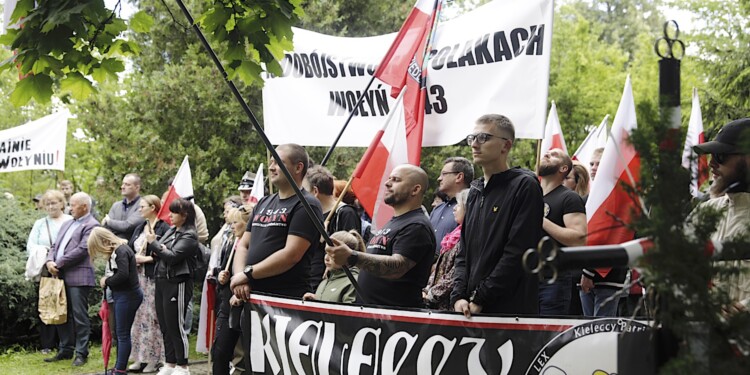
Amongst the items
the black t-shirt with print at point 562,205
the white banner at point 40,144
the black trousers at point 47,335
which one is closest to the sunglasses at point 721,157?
the black t-shirt with print at point 562,205

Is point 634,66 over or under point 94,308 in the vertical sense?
over

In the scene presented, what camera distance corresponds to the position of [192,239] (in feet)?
30.9

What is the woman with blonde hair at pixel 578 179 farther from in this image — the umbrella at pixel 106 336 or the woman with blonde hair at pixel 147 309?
the umbrella at pixel 106 336

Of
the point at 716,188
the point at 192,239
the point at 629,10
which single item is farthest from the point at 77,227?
the point at 629,10

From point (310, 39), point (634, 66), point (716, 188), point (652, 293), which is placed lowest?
point (652, 293)

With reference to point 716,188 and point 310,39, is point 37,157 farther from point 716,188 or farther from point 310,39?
point 716,188

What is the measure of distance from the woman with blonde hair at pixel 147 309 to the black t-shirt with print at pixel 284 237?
12.9ft

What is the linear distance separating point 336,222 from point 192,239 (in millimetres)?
2431

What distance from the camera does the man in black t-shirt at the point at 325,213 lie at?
296 inches

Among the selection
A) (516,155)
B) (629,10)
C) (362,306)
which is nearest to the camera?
(362,306)

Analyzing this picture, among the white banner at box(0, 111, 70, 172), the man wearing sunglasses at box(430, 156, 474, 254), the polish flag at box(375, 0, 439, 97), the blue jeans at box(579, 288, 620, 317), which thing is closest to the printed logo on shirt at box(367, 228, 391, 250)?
the man wearing sunglasses at box(430, 156, 474, 254)

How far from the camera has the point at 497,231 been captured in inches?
198

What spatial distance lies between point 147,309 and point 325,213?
359 cm

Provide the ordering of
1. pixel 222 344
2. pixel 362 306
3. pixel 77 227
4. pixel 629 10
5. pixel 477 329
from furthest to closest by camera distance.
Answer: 1. pixel 629 10
2. pixel 77 227
3. pixel 222 344
4. pixel 362 306
5. pixel 477 329
